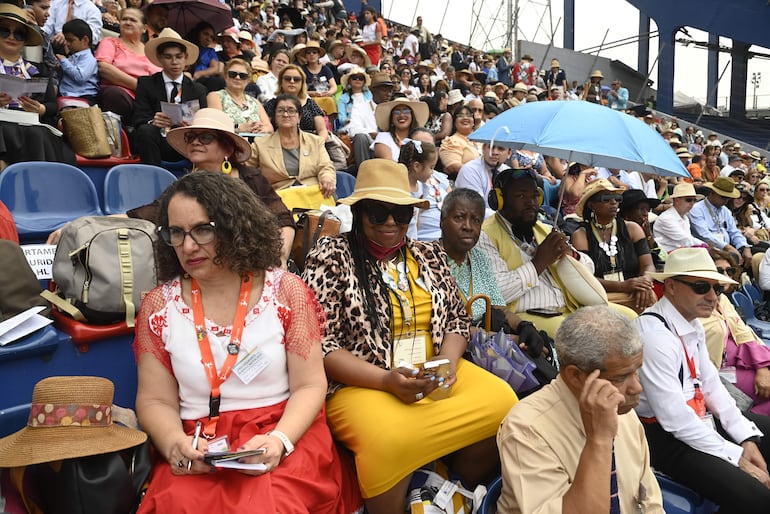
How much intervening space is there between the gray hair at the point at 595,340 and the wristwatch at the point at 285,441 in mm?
1020

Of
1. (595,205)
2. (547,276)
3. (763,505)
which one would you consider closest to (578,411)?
(763,505)

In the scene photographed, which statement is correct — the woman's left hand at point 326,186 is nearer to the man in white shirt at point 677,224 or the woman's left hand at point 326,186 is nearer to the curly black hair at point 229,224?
the curly black hair at point 229,224

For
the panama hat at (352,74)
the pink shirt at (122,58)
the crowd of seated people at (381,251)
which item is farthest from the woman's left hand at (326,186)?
the panama hat at (352,74)

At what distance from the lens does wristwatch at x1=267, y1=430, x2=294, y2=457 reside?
5.78ft

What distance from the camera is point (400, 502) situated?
6.95 feet

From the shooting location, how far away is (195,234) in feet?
6.09

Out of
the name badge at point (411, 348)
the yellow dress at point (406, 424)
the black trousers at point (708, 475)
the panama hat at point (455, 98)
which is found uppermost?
the panama hat at point (455, 98)

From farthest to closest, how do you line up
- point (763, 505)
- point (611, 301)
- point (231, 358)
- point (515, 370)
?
point (611, 301)
point (515, 370)
point (763, 505)
point (231, 358)

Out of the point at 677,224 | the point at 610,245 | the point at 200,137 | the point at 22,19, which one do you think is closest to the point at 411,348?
the point at 200,137

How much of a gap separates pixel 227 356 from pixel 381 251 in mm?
964

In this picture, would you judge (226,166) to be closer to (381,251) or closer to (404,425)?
(381,251)

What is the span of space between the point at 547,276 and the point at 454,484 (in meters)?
2.00

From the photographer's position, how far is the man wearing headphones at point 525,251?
12.0 feet

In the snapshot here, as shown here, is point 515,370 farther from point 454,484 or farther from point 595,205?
point 595,205
